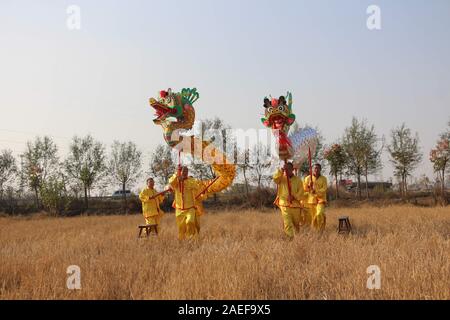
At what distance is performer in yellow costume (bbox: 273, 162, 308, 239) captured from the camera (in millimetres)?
8742

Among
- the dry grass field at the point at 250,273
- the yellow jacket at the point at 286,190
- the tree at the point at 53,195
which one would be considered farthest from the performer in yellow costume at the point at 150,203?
the tree at the point at 53,195

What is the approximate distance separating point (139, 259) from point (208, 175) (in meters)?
21.6

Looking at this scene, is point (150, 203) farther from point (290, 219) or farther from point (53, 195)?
point (53, 195)

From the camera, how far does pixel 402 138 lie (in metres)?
26.0

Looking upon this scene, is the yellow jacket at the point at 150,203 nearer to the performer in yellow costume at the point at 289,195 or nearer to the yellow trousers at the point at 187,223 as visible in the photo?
the yellow trousers at the point at 187,223

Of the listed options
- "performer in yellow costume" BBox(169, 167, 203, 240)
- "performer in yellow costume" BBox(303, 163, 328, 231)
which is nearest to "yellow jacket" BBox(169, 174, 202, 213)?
"performer in yellow costume" BBox(169, 167, 203, 240)

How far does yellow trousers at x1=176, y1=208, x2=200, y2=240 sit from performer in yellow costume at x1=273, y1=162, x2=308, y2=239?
6.09 ft

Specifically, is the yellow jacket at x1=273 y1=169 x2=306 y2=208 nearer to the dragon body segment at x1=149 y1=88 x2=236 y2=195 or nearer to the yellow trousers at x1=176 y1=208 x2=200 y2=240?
the dragon body segment at x1=149 y1=88 x2=236 y2=195

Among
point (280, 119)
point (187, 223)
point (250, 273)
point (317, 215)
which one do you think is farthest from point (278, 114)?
point (250, 273)

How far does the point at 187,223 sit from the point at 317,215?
3.09m

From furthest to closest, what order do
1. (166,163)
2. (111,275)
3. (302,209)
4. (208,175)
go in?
1. (166,163)
2. (208,175)
3. (302,209)
4. (111,275)

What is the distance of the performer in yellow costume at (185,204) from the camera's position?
887 centimetres
